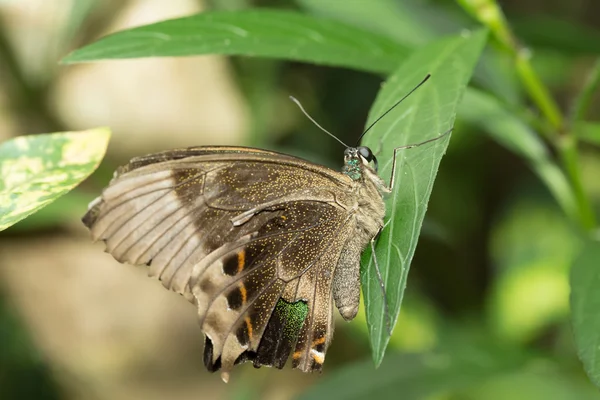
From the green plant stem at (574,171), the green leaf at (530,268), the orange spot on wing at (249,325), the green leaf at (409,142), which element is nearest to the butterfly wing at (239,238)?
the orange spot on wing at (249,325)

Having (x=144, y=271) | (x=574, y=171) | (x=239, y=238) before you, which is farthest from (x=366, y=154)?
(x=144, y=271)

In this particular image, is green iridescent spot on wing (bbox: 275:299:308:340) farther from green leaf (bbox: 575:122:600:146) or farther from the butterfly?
green leaf (bbox: 575:122:600:146)

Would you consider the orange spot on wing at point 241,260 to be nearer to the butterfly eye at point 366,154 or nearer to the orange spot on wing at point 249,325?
the orange spot on wing at point 249,325

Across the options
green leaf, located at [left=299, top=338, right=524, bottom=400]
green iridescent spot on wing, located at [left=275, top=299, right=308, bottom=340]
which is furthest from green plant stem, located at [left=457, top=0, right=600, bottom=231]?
green iridescent spot on wing, located at [left=275, top=299, right=308, bottom=340]

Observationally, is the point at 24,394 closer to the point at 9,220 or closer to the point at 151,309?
the point at 151,309

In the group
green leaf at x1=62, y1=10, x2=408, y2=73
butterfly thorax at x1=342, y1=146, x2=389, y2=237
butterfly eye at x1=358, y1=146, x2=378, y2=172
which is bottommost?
butterfly thorax at x1=342, y1=146, x2=389, y2=237

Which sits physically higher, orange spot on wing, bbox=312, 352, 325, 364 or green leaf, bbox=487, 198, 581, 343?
orange spot on wing, bbox=312, 352, 325, 364

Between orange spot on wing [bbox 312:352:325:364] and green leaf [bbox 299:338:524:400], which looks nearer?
orange spot on wing [bbox 312:352:325:364]
